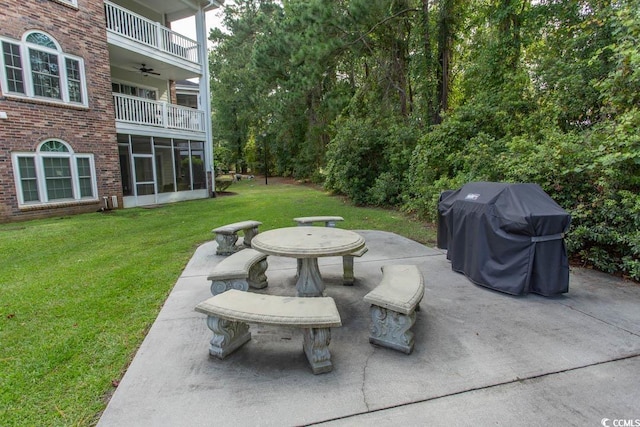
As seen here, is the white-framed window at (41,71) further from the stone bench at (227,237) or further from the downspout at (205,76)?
the stone bench at (227,237)

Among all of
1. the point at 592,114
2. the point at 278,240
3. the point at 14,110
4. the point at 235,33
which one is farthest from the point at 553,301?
the point at 235,33

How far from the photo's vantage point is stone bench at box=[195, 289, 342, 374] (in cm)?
230

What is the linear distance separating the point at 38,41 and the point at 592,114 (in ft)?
44.5

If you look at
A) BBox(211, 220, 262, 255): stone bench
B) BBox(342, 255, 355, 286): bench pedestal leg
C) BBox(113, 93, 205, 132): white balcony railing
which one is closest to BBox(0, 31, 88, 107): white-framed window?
BBox(113, 93, 205, 132): white balcony railing

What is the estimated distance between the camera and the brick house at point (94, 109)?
330 inches

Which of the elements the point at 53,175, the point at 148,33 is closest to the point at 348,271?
the point at 53,175

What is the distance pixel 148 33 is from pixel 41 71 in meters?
4.04

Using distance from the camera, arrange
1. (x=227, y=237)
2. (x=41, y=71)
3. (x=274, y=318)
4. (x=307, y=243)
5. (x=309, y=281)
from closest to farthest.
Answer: (x=274, y=318) → (x=307, y=243) → (x=309, y=281) → (x=227, y=237) → (x=41, y=71)

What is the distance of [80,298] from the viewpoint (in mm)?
3762

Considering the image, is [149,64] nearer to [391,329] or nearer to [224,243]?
[224,243]

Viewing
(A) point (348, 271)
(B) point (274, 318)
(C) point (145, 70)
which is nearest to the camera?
(B) point (274, 318)

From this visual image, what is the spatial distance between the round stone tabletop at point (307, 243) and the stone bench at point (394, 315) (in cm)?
62

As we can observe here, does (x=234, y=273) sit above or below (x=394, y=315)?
above

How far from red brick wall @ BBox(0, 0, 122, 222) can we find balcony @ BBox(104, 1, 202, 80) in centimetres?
55
